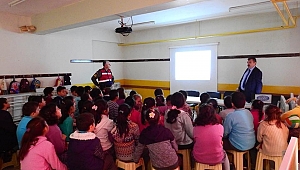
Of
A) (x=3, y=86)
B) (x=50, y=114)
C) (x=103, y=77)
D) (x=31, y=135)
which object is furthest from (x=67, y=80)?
(x=31, y=135)

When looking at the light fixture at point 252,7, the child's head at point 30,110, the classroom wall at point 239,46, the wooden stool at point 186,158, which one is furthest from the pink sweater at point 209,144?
the classroom wall at point 239,46

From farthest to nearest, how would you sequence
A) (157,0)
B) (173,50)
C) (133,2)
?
(173,50)
(133,2)
(157,0)

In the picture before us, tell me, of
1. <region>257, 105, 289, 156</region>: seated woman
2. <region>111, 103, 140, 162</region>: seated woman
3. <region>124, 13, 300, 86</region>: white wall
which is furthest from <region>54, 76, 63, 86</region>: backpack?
<region>257, 105, 289, 156</region>: seated woman

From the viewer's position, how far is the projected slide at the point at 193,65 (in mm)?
6254

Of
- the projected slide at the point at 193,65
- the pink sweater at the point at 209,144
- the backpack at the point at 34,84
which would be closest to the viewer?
the pink sweater at the point at 209,144

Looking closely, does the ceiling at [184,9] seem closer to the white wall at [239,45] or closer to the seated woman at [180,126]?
the white wall at [239,45]

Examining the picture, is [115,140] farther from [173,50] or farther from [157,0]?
[173,50]

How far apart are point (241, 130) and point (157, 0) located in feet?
6.52

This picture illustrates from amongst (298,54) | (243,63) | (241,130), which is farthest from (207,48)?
(241,130)

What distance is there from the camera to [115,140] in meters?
2.35

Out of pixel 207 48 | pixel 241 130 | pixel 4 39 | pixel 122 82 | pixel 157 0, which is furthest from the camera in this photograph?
pixel 122 82

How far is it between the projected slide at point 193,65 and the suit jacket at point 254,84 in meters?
1.74

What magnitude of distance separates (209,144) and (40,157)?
60.0 inches

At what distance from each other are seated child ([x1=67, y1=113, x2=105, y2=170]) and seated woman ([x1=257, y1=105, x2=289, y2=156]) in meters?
1.70
